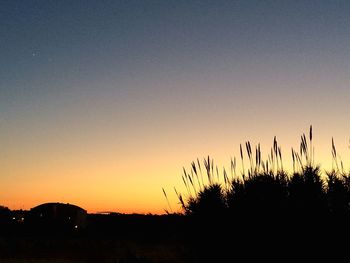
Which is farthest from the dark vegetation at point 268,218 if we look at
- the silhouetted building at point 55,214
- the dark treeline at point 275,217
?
the silhouetted building at point 55,214

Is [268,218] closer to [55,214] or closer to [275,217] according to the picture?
[275,217]

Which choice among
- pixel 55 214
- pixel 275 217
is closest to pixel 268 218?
pixel 275 217

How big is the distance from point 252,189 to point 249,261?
1.76m

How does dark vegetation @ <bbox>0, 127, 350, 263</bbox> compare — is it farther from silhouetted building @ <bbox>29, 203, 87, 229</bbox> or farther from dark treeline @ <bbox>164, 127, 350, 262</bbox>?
silhouetted building @ <bbox>29, 203, 87, 229</bbox>

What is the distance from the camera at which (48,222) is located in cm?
3566

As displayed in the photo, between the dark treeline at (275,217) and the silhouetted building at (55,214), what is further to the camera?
the silhouetted building at (55,214)

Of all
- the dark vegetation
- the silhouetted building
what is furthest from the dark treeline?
the silhouetted building

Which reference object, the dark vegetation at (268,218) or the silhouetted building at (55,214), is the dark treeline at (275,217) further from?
the silhouetted building at (55,214)

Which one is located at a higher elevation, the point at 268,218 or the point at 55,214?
the point at 55,214

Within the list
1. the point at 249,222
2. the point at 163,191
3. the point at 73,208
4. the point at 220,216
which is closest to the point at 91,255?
the point at 163,191

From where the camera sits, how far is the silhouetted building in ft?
116

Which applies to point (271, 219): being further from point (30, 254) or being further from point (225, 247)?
point (30, 254)

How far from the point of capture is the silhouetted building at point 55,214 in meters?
35.4

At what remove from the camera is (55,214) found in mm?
35500
